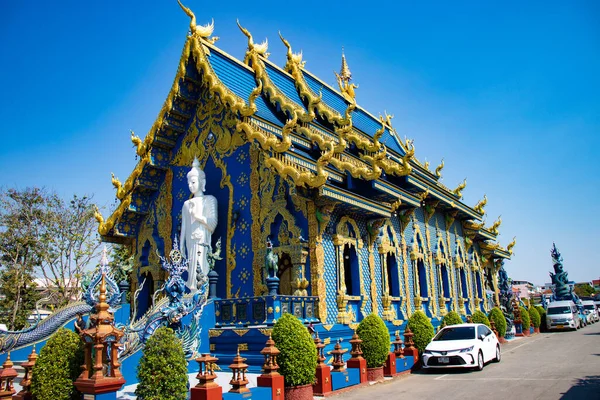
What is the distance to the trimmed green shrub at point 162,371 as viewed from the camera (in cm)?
673

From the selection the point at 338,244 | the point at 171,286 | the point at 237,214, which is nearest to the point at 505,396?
the point at 338,244

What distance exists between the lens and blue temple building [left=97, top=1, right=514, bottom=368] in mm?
12156

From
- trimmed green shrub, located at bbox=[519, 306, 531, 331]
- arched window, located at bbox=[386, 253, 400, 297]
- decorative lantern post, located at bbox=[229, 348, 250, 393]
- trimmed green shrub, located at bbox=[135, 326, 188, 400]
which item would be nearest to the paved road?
decorative lantern post, located at bbox=[229, 348, 250, 393]

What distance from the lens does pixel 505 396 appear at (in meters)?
8.82

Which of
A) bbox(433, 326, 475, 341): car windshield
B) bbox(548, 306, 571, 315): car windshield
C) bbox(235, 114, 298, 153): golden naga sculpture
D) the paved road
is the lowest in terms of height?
the paved road

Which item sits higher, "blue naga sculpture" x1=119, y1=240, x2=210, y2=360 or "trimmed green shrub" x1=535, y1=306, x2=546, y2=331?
"blue naga sculpture" x1=119, y1=240, x2=210, y2=360

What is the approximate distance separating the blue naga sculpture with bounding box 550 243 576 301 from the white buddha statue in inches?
1424

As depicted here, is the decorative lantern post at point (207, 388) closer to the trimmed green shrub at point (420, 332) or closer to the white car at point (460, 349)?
the white car at point (460, 349)

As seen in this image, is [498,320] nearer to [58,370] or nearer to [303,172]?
[303,172]

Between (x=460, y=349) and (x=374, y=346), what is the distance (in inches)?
104

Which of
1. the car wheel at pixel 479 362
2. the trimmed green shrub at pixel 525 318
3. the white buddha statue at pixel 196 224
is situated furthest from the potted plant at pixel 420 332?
the trimmed green shrub at pixel 525 318

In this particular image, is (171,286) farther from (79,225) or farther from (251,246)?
(79,225)

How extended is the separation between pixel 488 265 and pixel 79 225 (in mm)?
22507

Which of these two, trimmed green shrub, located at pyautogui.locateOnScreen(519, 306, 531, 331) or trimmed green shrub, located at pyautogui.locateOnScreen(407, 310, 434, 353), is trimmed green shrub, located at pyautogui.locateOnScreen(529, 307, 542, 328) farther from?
trimmed green shrub, located at pyautogui.locateOnScreen(407, 310, 434, 353)
